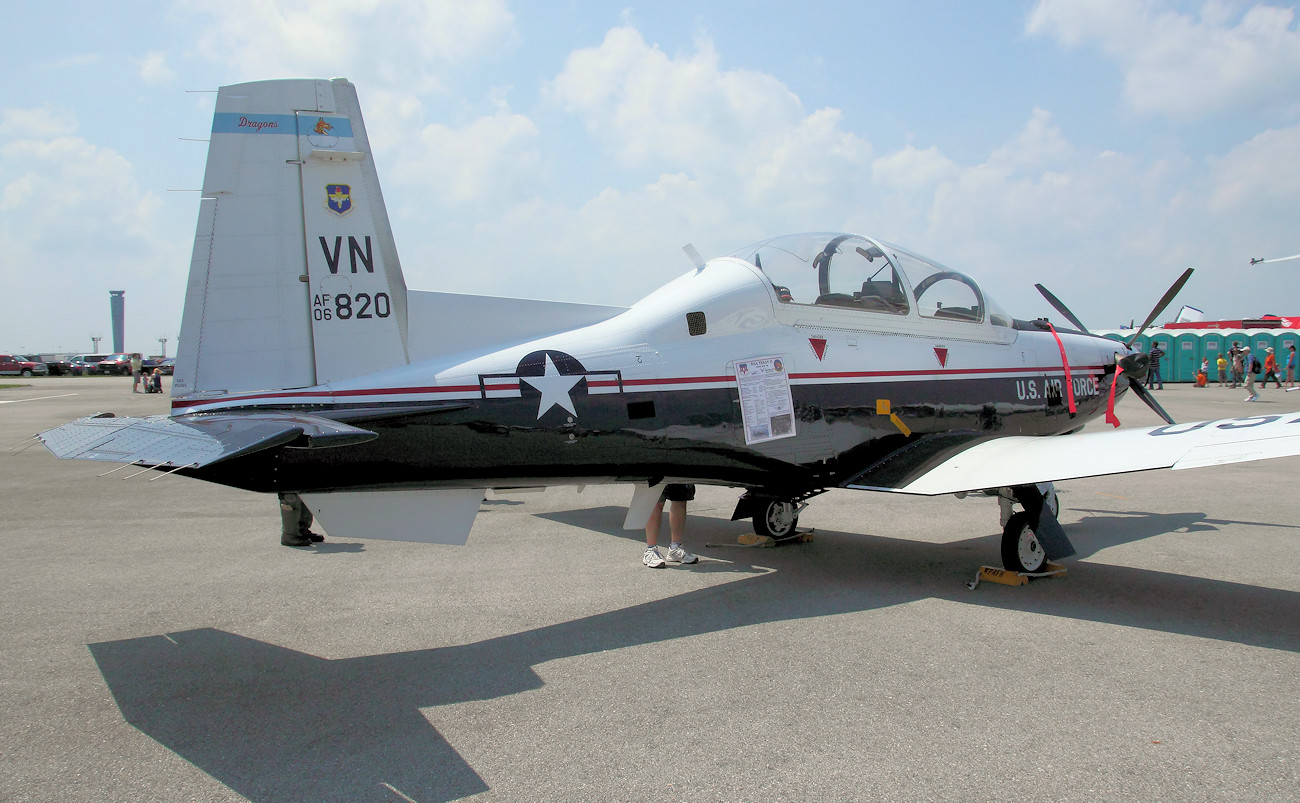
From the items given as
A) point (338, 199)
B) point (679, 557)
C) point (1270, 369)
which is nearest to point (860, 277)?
point (679, 557)

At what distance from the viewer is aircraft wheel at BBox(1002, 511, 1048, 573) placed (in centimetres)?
613

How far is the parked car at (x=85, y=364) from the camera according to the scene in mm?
68625

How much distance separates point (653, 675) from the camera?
166 inches

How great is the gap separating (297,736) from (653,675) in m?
1.69

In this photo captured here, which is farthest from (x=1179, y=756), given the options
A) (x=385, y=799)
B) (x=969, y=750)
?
(x=385, y=799)

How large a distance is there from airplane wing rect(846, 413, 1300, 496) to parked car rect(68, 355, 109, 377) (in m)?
79.3

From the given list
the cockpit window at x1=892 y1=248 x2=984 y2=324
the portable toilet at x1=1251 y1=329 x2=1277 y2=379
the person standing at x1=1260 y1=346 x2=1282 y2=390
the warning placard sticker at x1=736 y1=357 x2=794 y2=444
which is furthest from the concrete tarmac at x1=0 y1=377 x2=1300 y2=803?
the portable toilet at x1=1251 y1=329 x2=1277 y2=379

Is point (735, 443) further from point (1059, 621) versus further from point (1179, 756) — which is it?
point (1179, 756)

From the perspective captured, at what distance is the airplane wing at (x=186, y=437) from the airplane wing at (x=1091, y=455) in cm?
384

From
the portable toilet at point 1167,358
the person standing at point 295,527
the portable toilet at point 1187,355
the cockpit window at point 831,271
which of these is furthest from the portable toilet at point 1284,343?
the person standing at point 295,527

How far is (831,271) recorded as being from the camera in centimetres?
644

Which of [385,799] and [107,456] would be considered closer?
[385,799]

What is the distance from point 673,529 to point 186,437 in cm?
402

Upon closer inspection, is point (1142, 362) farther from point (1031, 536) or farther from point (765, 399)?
point (765, 399)
